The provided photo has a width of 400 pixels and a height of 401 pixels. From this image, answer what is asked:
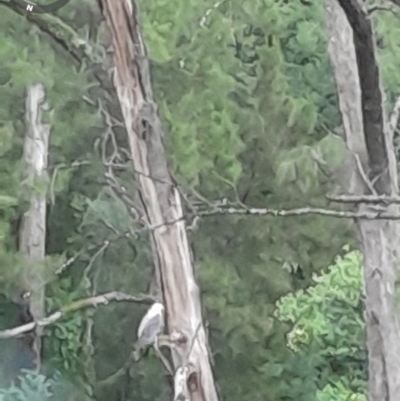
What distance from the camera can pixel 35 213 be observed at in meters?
2.32

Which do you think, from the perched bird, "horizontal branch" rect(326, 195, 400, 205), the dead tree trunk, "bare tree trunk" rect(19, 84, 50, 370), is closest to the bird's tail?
the perched bird

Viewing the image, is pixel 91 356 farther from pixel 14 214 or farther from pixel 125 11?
pixel 125 11

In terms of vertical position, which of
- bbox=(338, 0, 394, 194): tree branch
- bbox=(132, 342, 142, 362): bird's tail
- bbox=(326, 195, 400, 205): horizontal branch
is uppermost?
bbox=(338, 0, 394, 194): tree branch

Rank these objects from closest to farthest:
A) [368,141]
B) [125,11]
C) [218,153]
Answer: [368,141]
[125,11]
[218,153]

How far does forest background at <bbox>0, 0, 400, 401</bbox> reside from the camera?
2121 mm

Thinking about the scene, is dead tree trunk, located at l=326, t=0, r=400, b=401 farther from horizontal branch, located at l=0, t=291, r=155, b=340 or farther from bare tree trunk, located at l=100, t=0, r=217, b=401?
horizontal branch, located at l=0, t=291, r=155, b=340

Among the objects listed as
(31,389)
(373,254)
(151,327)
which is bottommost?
(31,389)

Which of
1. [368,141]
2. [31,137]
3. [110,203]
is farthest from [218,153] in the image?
[368,141]

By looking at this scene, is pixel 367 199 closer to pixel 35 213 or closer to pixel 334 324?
pixel 334 324

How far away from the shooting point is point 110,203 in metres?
2.18

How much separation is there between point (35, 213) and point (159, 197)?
A: 53 centimetres

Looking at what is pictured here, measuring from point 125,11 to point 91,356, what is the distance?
0.96 meters

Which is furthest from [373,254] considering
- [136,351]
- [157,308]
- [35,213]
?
[35,213]

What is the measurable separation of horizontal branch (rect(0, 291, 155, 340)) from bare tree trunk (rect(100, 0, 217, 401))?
0.34 feet
